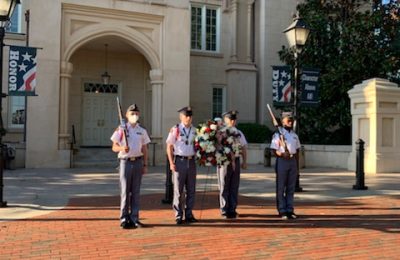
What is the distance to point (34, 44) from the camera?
17.2m

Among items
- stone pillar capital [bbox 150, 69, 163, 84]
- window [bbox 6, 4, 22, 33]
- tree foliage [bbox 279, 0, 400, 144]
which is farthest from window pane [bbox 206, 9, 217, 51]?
window [bbox 6, 4, 22, 33]

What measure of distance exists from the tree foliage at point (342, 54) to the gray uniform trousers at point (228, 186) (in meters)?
12.7

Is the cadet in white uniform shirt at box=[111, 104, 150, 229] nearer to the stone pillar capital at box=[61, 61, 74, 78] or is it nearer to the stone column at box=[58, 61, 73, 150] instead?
the stone column at box=[58, 61, 73, 150]

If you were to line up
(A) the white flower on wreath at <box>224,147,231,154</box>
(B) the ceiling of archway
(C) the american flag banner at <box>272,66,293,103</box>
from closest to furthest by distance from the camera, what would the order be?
(A) the white flower on wreath at <box>224,147,231,154</box> < (C) the american flag banner at <box>272,66,293,103</box> < (B) the ceiling of archway

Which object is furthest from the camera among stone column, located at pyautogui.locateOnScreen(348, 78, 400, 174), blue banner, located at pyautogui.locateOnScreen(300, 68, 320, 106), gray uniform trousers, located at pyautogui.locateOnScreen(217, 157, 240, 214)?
stone column, located at pyautogui.locateOnScreen(348, 78, 400, 174)

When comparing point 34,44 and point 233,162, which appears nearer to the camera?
point 233,162

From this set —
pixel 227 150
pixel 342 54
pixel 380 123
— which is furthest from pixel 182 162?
pixel 342 54

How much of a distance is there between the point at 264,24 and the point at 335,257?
19585mm

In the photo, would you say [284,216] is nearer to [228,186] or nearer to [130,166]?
[228,186]

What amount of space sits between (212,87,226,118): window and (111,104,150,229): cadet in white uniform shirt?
17.0 meters

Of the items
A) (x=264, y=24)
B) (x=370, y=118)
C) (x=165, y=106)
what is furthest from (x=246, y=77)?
(x=370, y=118)

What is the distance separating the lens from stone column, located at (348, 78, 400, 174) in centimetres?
1591

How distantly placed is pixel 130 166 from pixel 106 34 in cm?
1209

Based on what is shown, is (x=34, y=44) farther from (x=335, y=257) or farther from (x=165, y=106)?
(x=335, y=257)
